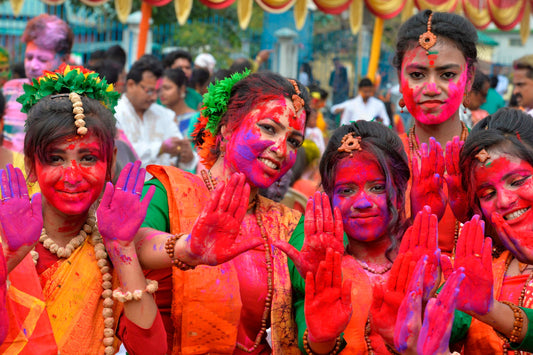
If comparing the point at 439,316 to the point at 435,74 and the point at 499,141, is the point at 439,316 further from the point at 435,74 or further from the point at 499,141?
the point at 435,74

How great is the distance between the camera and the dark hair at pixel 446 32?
392 centimetres

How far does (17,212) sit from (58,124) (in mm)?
421

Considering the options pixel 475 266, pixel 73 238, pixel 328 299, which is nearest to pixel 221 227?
pixel 328 299

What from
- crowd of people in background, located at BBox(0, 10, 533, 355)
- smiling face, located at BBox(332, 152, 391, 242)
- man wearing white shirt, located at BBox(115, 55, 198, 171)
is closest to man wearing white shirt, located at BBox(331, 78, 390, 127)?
man wearing white shirt, located at BBox(115, 55, 198, 171)

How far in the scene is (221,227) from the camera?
103 inches

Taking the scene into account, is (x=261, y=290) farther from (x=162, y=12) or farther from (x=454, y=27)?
(x=162, y=12)

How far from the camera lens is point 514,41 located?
28.9 metres

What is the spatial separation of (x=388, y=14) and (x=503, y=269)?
805 centimetres

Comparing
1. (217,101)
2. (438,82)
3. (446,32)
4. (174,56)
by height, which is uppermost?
(446,32)

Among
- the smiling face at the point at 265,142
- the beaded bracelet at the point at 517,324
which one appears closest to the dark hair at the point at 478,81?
the smiling face at the point at 265,142

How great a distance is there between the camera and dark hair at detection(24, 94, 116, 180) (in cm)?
286

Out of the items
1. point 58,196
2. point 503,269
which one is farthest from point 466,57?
point 58,196

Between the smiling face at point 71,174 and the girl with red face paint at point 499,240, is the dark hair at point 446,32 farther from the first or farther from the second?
the smiling face at point 71,174

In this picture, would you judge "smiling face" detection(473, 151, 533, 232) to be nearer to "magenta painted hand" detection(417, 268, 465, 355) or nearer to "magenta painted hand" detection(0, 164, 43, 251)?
"magenta painted hand" detection(417, 268, 465, 355)
